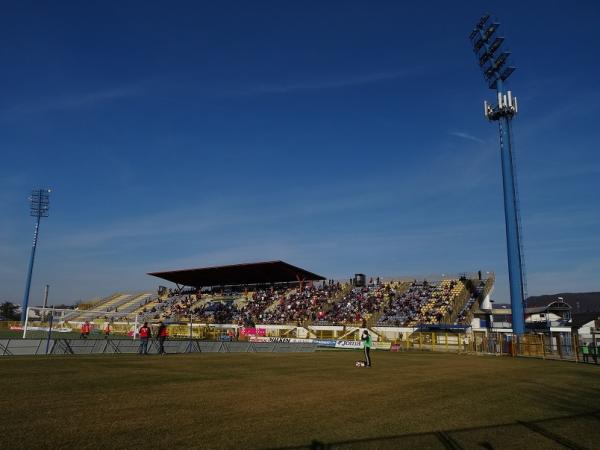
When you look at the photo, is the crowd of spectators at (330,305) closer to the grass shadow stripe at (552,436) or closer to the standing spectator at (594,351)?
the standing spectator at (594,351)

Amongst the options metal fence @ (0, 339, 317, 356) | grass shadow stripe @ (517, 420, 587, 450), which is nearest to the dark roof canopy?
metal fence @ (0, 339, 317, 356)

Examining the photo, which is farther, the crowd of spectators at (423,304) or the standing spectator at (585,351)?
the crowd of spectators at (423,304)

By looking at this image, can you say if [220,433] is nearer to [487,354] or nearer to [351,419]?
[351,419]

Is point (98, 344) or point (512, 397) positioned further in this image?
point (98, 344)

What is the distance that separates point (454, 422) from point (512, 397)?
4.35m

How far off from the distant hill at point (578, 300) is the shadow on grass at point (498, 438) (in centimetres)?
10923

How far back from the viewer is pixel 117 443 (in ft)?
22.1

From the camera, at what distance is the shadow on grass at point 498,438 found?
22.9 ft

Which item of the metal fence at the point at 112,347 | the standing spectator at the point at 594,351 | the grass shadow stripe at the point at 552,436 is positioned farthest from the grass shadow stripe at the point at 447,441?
the standing spectator at the point at 594,351

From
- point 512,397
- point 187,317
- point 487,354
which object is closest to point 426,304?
point 487,354

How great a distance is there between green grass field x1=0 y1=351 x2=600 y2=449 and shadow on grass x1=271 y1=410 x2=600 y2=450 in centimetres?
2

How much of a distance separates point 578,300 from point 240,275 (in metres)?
87.9

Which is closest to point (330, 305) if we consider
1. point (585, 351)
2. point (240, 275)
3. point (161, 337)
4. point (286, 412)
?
point (240, 275)

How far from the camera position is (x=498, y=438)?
7.63m
